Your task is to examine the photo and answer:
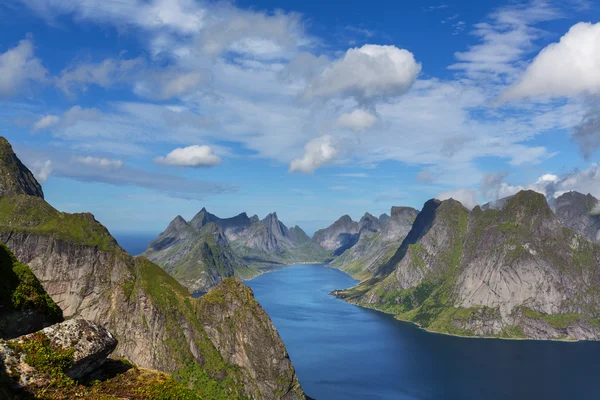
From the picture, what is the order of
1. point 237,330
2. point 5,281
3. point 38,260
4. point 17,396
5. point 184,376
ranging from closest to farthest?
point 17,396 < point 5,281 < point 184,376 < point 237,330 < point 38,260

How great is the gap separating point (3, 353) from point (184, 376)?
154 meters

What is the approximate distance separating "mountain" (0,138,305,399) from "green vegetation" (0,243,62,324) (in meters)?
139

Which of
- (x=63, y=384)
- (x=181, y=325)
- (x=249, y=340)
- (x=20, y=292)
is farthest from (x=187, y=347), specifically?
(x=63, y=384)

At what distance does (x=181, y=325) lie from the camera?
607ft

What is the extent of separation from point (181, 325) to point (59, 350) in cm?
16136

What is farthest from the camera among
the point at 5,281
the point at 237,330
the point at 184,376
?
the point at 237,330

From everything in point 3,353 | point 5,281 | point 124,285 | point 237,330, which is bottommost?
point 237,330

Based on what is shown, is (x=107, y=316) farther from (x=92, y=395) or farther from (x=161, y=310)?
(x=92, y=395)

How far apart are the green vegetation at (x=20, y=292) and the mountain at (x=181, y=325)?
139m

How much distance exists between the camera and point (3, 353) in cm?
3078

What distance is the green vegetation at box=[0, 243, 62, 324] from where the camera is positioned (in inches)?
1515

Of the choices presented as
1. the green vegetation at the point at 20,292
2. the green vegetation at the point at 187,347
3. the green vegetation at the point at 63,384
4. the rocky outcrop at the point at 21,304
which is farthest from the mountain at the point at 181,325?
the green vegetation at the point at 63,384

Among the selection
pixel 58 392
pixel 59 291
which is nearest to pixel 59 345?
pixel 58 392

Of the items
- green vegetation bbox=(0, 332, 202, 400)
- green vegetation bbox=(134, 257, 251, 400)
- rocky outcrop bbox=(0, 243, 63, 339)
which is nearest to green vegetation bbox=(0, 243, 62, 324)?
rocky outcrop bbox=(0, 243, 63, 339)
